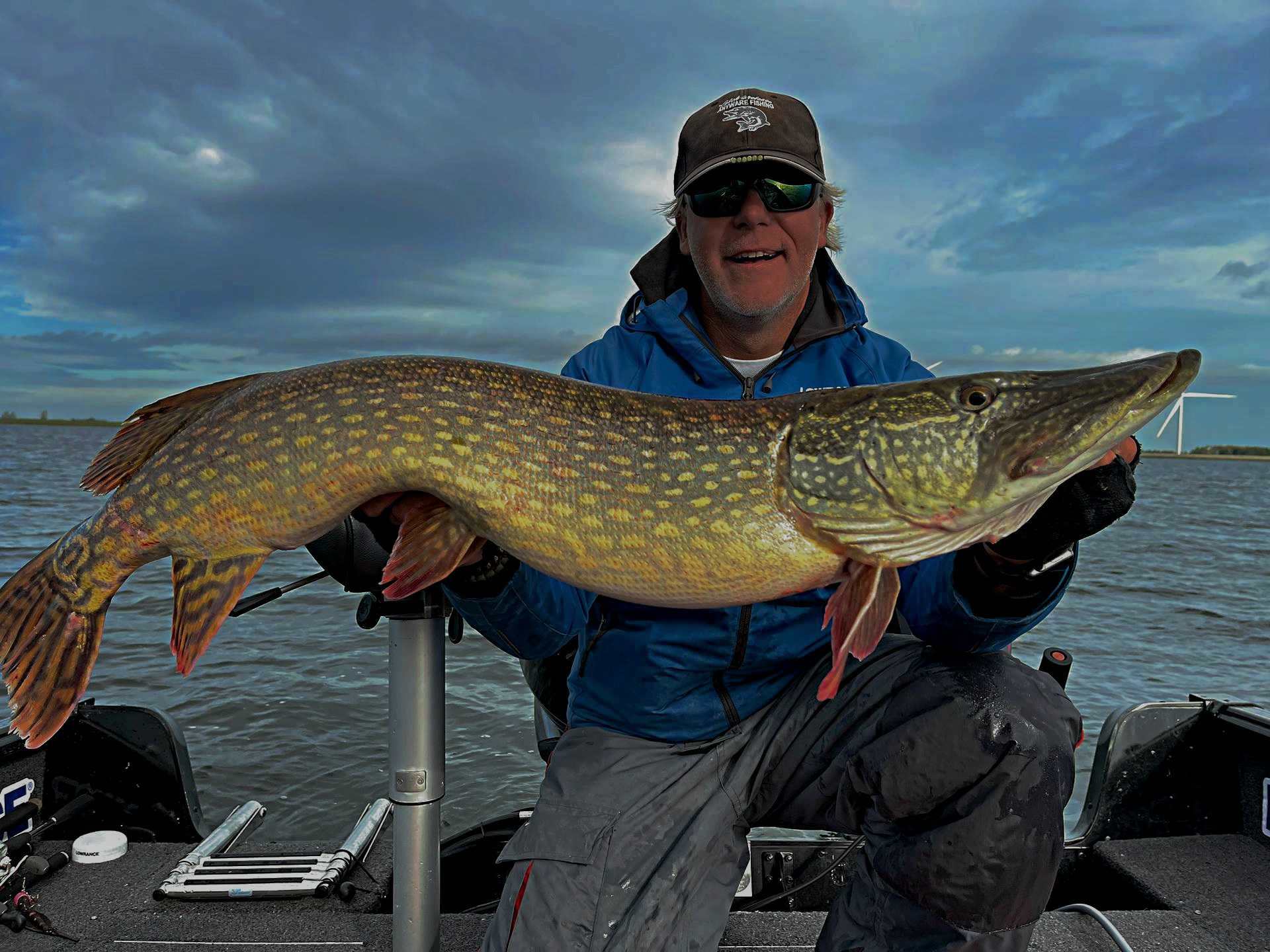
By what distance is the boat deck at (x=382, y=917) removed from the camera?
8.34 feet

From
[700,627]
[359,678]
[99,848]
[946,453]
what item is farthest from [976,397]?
[359,678]

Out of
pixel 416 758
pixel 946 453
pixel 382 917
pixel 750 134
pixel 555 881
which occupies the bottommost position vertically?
pixel 382 917

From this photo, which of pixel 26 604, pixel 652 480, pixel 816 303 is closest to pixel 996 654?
pixel 652 480

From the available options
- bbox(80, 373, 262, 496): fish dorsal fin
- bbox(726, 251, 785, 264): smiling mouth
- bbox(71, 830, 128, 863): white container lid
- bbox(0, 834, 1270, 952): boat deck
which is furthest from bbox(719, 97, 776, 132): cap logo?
bbox(71, 830, 128, 863): white container lid

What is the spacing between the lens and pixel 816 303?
2908 mm

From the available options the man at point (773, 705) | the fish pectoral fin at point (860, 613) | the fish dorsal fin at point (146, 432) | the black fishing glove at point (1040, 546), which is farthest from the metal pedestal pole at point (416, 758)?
the black fishing glove at point (1040, 546)

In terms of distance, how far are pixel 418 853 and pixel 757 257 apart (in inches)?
79.4

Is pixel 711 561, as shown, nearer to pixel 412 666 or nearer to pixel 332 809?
pixel 412 666

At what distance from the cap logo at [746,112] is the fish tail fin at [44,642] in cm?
229

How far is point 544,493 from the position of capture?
2.04 meters

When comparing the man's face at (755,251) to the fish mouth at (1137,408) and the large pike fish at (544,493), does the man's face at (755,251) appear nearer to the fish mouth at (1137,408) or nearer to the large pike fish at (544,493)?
the large pike fish at (544,493)

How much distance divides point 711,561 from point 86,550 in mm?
1497

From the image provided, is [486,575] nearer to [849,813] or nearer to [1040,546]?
[849,813]

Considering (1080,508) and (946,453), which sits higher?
(946,453)
